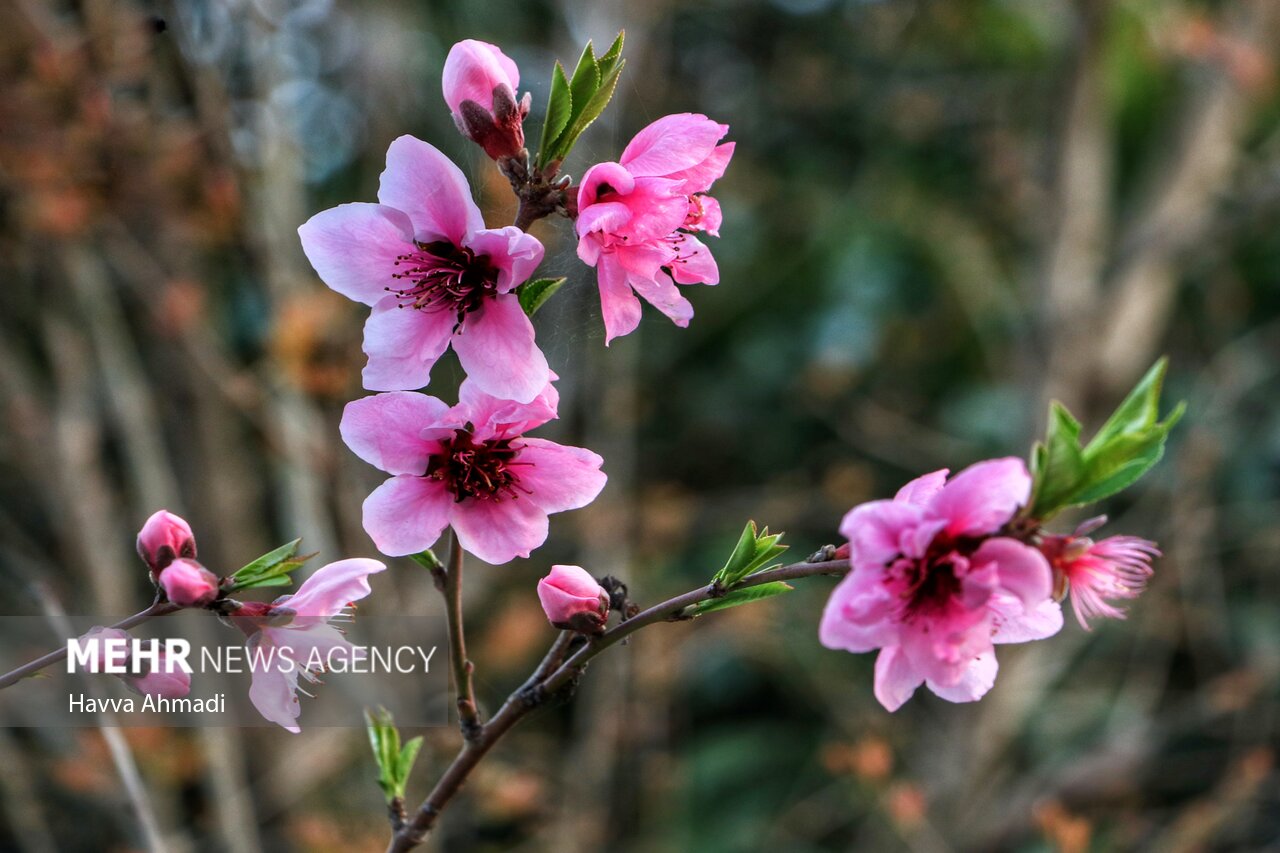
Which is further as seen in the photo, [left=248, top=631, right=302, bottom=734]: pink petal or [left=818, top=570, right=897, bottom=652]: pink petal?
[left=248, top=631, right=302, bottom=734]: pink petal

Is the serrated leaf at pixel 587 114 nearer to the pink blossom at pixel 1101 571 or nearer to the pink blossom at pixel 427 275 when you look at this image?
the pink blossom at pixel 427 275

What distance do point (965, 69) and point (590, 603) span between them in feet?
15.6

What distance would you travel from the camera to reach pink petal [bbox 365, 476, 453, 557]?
843mm

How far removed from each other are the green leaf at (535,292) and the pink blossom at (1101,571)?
0.41 metres

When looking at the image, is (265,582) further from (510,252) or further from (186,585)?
(510,252)

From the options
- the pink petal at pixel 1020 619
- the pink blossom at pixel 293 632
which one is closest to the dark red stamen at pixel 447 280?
the pink blossom at pixel 293 632

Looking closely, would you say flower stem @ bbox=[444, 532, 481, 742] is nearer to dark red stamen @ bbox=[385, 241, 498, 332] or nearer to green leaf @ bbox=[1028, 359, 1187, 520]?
dark red stamen @ bbox=[385, 241, 498, 332]

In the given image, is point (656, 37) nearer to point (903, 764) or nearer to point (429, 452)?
point (903, 764)

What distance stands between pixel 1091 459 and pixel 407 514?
0.52 meters

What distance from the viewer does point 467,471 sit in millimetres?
875

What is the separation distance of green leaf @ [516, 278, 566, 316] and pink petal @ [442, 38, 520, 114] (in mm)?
143

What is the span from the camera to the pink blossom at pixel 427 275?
2.63ft

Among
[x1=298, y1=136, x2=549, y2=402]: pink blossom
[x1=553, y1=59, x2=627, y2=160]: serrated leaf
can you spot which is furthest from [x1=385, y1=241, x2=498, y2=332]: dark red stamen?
[x1=553, y1=59, x2=627, y2=160]: serrated leaf

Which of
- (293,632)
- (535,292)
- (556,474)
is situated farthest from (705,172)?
(293,632)
